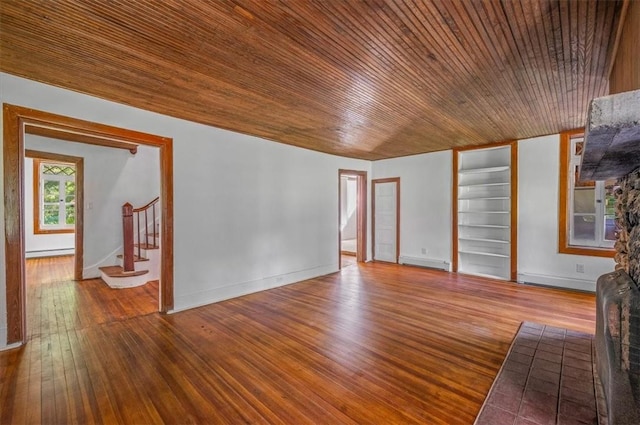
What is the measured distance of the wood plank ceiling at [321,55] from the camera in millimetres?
1684

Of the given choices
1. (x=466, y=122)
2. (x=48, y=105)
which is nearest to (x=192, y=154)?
(x=48, y=105)

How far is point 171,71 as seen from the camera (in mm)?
2391

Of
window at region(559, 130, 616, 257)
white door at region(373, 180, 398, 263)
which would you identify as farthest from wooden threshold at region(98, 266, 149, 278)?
window at region(559, 130, 616, 257)

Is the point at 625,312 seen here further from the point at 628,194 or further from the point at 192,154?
the point at 192,154

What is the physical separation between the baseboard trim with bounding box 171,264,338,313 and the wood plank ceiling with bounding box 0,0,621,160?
91.0 inches

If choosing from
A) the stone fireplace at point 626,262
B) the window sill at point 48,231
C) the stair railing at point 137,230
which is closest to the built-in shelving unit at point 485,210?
the stone fireplace at point 626,262

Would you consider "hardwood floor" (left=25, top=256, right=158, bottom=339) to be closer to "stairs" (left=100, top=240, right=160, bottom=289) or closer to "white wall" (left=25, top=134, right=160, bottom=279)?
"stairs" (left=100, top=240, right=160, bottom=289)

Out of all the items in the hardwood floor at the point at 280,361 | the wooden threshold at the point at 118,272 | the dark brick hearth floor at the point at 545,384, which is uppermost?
the wooden threshold at the point at 118,272

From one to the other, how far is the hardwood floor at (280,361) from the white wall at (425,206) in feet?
6.36

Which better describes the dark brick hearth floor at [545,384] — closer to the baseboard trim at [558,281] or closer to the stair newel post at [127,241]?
the baseboard trim at [558,281]

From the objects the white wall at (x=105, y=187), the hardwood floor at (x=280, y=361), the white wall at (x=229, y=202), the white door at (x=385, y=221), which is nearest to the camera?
the hardwood floor at (x=280, y=361)

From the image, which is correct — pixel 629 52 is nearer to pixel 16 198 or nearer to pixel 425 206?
pixel 425 206

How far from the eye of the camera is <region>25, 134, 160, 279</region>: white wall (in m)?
5.23

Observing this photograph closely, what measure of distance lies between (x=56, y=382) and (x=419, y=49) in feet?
11.8
